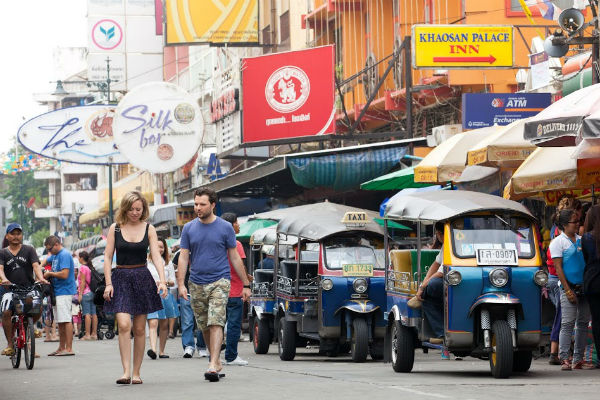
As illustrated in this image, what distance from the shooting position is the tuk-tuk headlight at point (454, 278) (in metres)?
13.2

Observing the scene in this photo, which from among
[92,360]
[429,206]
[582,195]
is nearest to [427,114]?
[582,195]

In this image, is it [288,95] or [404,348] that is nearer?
[404,348]

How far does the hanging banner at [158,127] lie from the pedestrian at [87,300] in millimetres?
9856

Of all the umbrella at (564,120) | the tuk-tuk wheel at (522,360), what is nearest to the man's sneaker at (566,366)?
the tuk-tuk wheel at (522,360)

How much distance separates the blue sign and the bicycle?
8.22 meters

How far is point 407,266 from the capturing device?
A: 15.3 meters

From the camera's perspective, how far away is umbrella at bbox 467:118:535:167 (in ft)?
57.7

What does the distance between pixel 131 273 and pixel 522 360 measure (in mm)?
4027

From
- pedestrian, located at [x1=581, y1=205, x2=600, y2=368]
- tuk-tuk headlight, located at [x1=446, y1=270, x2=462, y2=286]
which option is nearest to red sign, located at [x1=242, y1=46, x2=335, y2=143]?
pedestrian, located at [x1=581, y1=205, x2=600, y2=368]

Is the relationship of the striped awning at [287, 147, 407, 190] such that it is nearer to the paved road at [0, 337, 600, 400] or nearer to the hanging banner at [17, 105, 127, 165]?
the paved road at [0, 337, 600, 400]

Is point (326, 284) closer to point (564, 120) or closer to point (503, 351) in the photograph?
point (564, 120)

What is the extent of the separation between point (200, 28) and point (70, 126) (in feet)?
17.2

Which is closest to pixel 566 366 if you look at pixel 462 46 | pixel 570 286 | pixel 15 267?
pixel 570 286

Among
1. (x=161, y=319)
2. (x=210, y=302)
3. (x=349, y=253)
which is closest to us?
(x=210, y=302)
